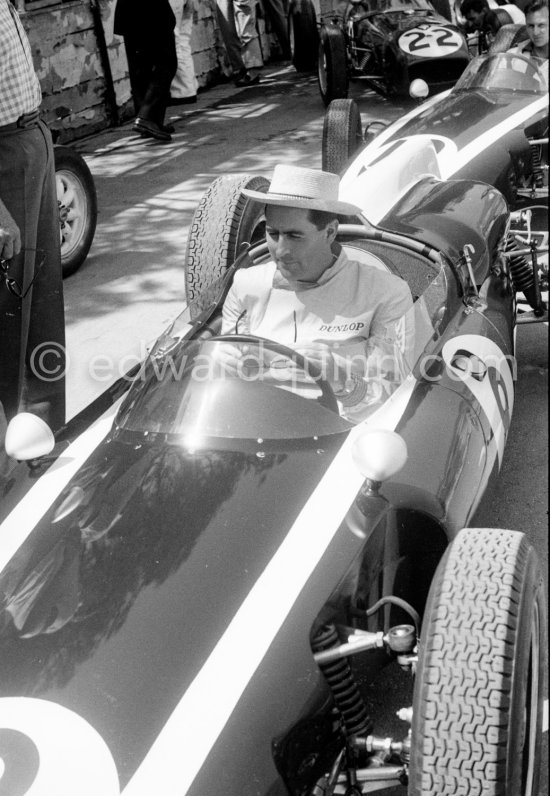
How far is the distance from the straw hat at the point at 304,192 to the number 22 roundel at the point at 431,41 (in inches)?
287

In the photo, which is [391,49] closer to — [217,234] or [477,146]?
[477,146]

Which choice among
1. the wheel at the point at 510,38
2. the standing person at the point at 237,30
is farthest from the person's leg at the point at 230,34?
the wheel at the point at 510,38

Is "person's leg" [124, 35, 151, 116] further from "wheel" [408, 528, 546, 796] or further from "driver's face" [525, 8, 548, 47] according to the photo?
"wheel" [408, 528, 546, 796]

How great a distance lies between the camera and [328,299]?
332cm

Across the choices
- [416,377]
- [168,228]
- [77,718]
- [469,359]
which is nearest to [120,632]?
[77,718]

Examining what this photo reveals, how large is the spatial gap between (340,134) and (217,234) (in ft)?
8.00

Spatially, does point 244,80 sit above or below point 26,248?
below

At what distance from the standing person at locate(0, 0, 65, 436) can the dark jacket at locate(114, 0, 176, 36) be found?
20.2 ft

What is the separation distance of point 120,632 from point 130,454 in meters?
0.70

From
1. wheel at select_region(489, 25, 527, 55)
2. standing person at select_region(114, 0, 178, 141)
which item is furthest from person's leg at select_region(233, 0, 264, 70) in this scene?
wheel at select_region(489, 25, 527, 55)

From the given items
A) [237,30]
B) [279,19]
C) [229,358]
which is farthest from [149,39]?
[229,358]

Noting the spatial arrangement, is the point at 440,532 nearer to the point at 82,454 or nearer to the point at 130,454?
the point at 130,454

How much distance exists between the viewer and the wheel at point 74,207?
254 inches

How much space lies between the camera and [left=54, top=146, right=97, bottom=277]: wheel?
645 cm
